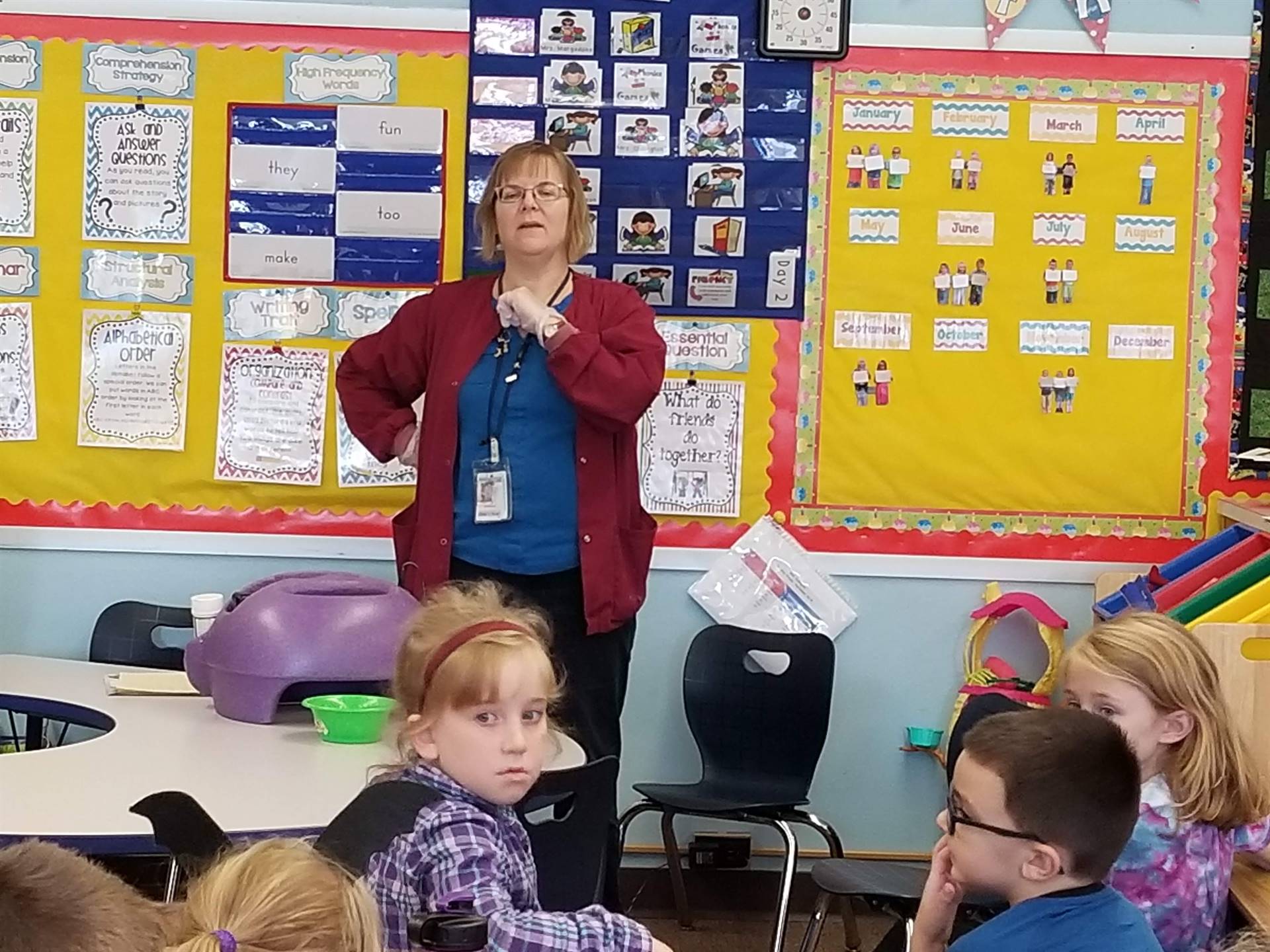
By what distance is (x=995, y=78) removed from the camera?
362 cm

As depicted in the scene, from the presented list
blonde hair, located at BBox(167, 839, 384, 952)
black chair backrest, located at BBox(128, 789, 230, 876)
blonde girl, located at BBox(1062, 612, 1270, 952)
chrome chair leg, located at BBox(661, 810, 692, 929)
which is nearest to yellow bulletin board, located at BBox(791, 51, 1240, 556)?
chrome chair leg, located at BBox(661, 810, 692, 929)

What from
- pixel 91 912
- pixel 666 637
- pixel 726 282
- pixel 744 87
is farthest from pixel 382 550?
pixel 91 912

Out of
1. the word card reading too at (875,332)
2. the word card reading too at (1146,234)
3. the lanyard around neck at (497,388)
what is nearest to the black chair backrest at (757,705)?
the word card reading too at (875,332)

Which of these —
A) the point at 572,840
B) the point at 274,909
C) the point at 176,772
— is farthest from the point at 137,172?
the point at 274,909

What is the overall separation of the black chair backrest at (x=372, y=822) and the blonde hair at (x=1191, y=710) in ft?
3.42

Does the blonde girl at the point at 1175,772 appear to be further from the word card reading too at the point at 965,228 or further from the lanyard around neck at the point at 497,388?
the word card reading too at the point at 965,228

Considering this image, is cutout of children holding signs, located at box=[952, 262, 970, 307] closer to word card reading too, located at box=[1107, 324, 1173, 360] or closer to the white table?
word card reading too, located at box=[1107, 324, 1173, 360]

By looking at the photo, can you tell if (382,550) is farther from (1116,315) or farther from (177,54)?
(1116,315)

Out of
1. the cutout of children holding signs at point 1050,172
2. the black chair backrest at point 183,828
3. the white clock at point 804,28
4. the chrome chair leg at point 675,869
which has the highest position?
the white clock at point 804,28

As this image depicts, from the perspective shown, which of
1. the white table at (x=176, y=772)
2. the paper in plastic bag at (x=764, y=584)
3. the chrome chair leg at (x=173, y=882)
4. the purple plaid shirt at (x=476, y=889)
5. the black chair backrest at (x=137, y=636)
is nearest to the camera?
the purple plaid shirt at (x=476, y=889)

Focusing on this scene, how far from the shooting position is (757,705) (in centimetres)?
352

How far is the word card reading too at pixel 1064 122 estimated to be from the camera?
3.62 meters

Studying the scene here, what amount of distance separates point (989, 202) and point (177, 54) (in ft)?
6.12

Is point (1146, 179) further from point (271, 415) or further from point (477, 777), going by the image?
point (477, 777)
